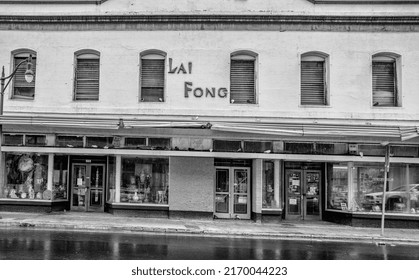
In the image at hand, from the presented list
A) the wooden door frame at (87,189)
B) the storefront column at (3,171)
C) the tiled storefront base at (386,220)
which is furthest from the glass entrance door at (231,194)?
the storefront column at (3,171)

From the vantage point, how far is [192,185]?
16859 mm

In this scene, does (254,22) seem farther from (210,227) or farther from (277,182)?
(210,227)

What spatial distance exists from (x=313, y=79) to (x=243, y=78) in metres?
2.93

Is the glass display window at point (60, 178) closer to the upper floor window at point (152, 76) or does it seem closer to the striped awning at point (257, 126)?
the striped awning at point (257, 126)

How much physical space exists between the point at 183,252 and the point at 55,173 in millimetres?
9258

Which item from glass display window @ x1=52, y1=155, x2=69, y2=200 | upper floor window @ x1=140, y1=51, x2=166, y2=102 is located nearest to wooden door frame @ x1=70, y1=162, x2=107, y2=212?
glass display window @ x1=52, y1=155, x2=69, y2=200

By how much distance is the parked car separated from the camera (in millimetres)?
16828

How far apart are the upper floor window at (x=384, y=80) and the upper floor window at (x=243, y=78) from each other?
16.5ft


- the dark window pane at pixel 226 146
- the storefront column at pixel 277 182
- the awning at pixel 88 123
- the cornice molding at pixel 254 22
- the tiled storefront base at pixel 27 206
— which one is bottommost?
the tiled storefront base at pixel 27 206

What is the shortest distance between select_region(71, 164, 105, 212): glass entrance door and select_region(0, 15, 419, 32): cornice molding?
247 inches

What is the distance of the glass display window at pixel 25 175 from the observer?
17594mm

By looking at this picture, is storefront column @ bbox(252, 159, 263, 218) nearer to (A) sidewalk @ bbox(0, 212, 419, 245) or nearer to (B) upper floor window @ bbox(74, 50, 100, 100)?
(A) sidewalk @ bbox(0, 212, 419, 245)

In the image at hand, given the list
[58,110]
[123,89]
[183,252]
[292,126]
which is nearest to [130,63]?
[123,89]

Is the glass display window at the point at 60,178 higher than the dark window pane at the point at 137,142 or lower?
lower
